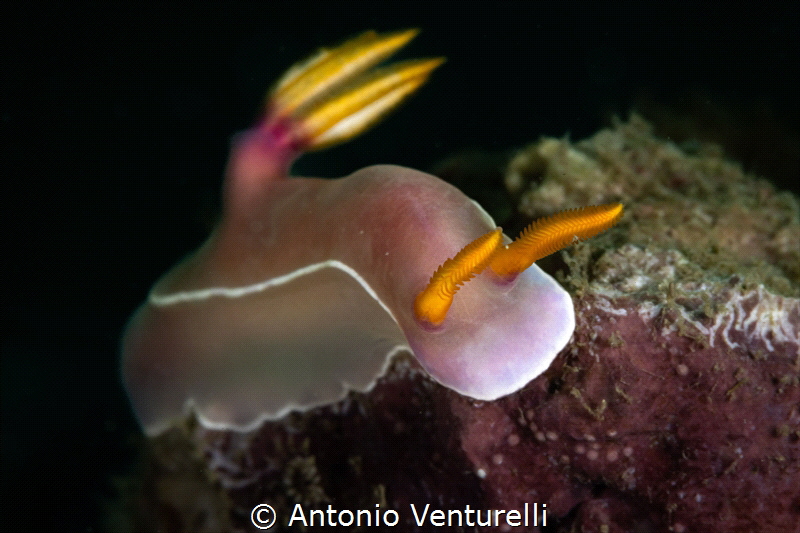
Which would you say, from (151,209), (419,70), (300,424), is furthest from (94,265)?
(419,70)

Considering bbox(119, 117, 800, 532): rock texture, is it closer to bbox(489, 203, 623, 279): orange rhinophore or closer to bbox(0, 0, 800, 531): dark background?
bbox(489, 203, 623, 279): orange rhinophore

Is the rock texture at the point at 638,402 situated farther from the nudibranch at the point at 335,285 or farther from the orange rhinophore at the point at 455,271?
the orange rhinophore at the point at 455,271

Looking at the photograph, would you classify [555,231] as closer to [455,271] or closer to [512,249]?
[512,249]

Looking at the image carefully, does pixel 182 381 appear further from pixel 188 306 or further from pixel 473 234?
pixel 473 234

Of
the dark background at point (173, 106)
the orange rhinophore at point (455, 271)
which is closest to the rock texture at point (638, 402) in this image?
the orange rhinophore at point (455, 271)

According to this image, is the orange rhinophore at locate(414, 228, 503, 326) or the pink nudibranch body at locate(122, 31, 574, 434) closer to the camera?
the orange rhinophore at locate(414, 228, 503, 326)

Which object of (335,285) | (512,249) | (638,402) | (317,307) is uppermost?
(512,249)

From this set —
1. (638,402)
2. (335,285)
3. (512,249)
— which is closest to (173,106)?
(335,285)

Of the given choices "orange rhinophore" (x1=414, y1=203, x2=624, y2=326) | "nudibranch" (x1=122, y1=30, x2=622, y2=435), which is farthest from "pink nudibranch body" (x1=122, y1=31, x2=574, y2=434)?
"orange rhinophore" (x1=414, y1=203, x2=624, y2=326)
